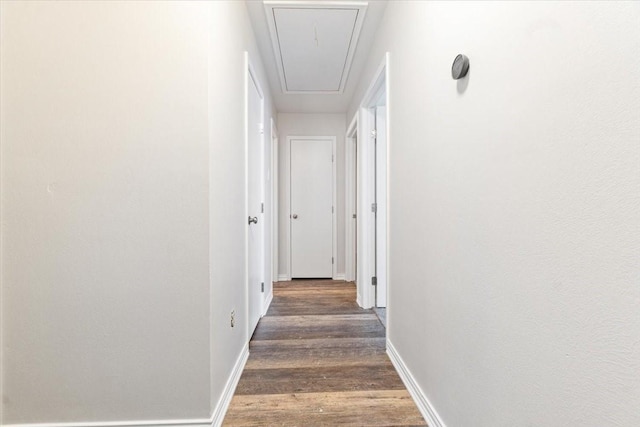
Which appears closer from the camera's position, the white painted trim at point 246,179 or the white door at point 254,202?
the white painted trim at point 246,179

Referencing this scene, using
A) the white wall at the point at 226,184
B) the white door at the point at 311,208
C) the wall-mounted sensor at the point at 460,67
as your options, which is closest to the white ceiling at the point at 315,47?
the white wall at the point at 226,184

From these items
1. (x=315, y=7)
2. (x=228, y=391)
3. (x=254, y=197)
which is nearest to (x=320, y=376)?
(x=228, y=391)

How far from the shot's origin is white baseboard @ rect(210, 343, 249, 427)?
54.4 inches

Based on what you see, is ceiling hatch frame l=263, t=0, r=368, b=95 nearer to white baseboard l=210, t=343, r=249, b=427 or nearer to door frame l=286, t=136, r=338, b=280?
door frame l=286, t=136, r=338, b=280

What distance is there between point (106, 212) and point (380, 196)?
2.28 meters

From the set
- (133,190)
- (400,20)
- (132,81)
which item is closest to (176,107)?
(132,81)

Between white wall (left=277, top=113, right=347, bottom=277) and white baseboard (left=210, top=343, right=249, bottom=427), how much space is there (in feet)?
7.67

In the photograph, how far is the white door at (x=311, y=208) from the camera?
4336 millimetres

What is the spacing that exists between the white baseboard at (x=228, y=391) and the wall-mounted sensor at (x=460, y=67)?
1.65m

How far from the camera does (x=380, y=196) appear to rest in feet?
10.0

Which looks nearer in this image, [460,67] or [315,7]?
[460,67]

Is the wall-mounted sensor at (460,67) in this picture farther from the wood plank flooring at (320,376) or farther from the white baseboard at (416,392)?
the wood plank flooring at (320,376)

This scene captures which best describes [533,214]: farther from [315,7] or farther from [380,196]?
[380,196]

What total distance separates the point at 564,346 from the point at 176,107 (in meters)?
1.48
